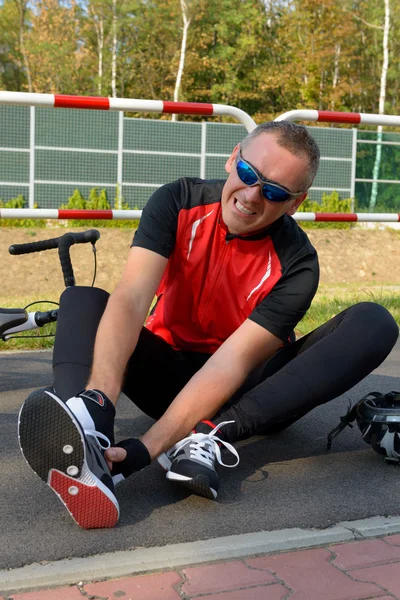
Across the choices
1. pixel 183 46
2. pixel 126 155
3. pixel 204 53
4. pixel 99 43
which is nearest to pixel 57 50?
pixel 99 43

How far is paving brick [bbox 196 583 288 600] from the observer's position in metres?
2.05

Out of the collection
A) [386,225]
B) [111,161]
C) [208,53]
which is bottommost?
[386,225]

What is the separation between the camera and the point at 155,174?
902 inches

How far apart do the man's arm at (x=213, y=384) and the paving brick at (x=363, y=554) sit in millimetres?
643

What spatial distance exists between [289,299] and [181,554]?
3.51 ft

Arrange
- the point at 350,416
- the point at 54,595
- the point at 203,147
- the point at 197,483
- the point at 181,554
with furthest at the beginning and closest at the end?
the point at 203,147, the point at 350,416, the point at 197,483, the point at 181,554, the point at 54,595

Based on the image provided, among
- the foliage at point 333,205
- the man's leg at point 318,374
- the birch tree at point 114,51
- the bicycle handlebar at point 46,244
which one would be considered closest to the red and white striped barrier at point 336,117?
the bicycle handlebar at point 46,244

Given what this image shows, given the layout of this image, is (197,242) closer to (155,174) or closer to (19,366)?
(19,366)

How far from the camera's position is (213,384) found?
112 inches

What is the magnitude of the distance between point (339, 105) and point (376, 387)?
41.6m

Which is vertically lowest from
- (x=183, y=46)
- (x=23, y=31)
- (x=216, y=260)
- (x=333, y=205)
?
(x=333, y=205)

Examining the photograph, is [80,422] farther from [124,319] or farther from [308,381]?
[308,381]

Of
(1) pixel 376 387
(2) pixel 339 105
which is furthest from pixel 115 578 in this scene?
(2) pixel 339 105

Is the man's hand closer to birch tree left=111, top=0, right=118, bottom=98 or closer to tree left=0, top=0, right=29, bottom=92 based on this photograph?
birch tree left=111, top=0, right=118, bottom=98
